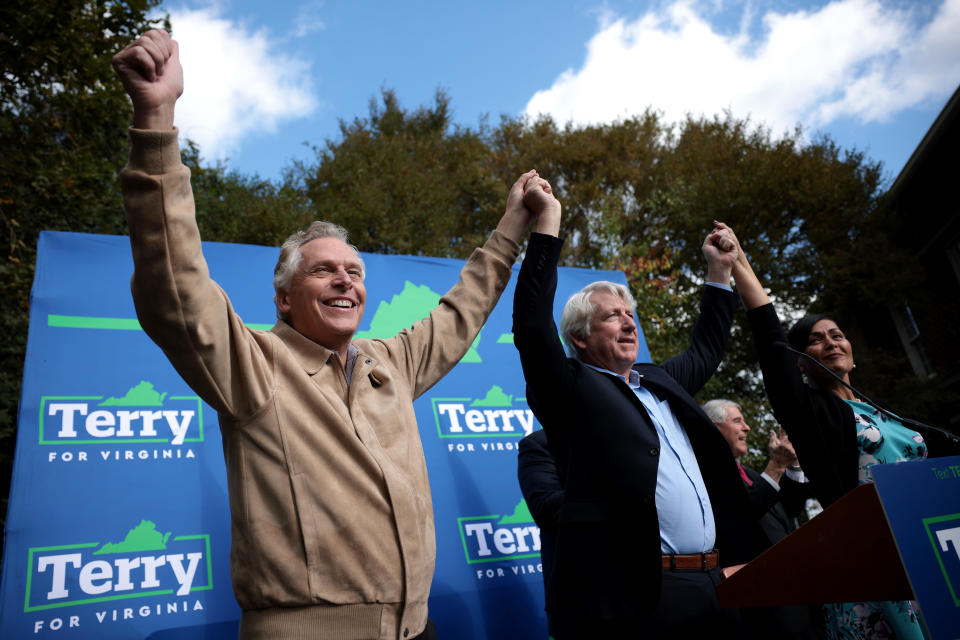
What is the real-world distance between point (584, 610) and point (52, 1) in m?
7.18

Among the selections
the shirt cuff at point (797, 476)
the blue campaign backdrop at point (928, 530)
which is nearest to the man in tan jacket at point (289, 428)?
the blue campaign backdrop at point (928, 530)

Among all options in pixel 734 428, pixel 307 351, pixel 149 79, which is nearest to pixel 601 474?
pixel 307 351

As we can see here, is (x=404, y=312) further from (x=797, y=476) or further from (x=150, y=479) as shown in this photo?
(x=797, y=476)

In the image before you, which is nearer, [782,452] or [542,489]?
[542,489]

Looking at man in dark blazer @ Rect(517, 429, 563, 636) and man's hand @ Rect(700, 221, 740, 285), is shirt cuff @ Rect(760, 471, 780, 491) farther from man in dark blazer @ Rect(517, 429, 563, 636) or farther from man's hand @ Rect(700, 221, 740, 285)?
man's hand @ Rect(700, 221, 740, 285)

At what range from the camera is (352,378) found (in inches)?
64.2

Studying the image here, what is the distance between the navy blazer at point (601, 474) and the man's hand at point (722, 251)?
0.64 metres

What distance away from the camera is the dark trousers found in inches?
69.7

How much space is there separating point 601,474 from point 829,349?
53.3 inches

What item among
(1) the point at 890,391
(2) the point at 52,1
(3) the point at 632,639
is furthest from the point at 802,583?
(1) the point at 890,391

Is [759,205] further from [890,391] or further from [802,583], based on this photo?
[802,583]

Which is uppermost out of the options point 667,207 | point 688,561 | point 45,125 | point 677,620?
point 667,207

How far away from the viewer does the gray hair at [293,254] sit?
1.80 metres

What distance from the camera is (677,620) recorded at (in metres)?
1.80
